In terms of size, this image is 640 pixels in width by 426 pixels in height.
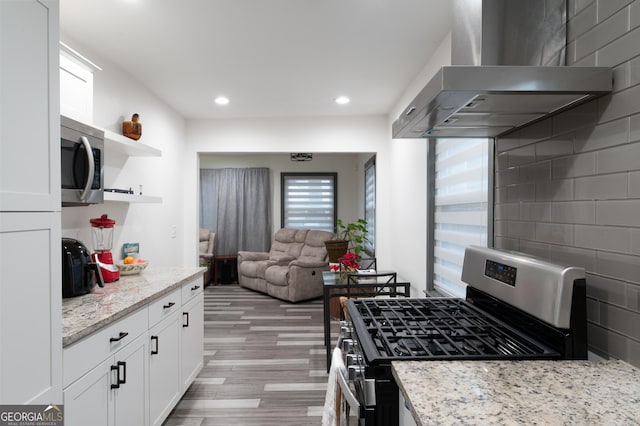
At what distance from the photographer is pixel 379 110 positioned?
4.18 m

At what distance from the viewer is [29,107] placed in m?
1.08

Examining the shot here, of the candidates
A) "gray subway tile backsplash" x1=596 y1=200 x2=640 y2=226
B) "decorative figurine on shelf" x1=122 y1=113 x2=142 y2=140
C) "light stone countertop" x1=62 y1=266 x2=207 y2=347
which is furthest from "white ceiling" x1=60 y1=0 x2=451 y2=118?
"light stone countertop" x1=62 y1=266 x2=207 y2=347

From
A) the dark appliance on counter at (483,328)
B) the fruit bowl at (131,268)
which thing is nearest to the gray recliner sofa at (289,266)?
the fruit bowl at (131,268)

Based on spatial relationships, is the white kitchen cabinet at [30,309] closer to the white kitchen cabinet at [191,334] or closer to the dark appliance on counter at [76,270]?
the dark appliance on counter at [76,270]

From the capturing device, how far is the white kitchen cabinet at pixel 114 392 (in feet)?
4.48

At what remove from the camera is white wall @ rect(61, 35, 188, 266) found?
8.71ft

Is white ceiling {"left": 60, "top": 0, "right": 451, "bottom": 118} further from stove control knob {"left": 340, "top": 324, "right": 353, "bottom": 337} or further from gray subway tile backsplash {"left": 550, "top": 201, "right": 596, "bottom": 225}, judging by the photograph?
stove control knob {"left": 340, "top": 324, "right": 353, "bottom": 337}

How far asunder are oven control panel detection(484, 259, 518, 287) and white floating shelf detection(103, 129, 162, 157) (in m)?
2.30

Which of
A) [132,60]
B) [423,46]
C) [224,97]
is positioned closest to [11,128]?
[132,60]

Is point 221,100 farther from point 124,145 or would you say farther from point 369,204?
point 369,204

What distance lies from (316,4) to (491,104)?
126 cm

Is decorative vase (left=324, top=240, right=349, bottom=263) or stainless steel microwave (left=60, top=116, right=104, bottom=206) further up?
stainless steel microwave (left=60, top=116, right=104, bottom=206)

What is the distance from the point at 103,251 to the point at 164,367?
87 cm

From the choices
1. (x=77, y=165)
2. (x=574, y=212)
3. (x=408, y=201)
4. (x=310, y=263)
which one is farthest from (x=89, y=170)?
(x=310, y=263)
